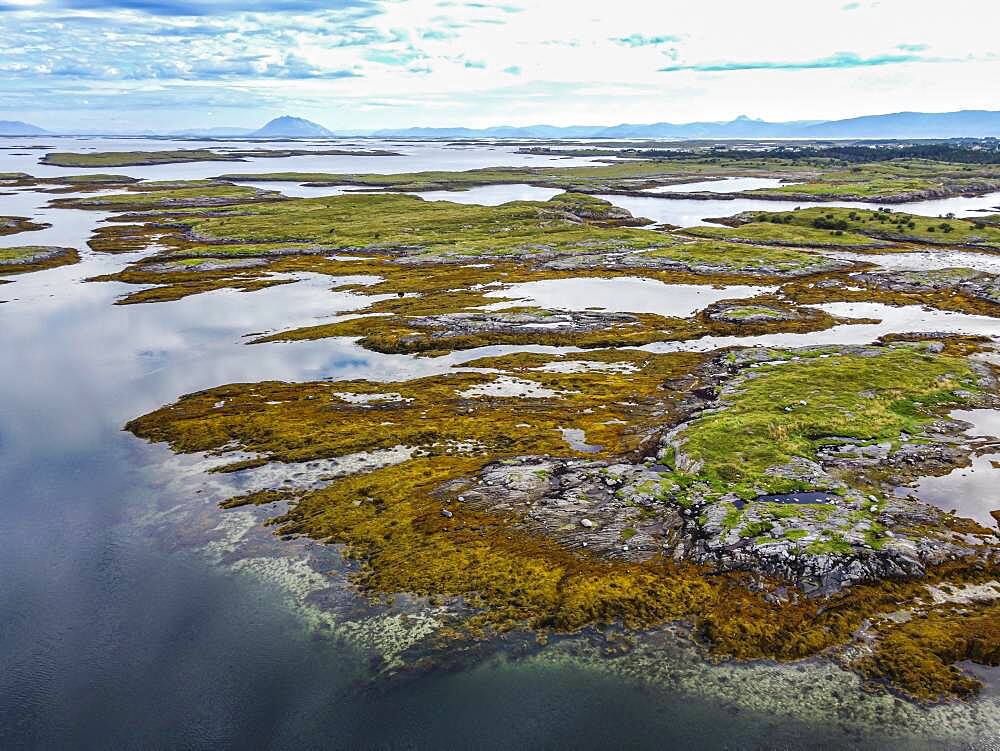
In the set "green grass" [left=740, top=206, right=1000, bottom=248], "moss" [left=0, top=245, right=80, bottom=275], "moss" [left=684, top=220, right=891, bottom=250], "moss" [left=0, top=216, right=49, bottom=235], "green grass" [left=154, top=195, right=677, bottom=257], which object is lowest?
"moss" [left=0, top=245, right=80, bottom=275]

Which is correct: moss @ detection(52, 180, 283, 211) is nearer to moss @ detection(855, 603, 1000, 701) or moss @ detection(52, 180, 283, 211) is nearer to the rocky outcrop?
the rocky outcrop

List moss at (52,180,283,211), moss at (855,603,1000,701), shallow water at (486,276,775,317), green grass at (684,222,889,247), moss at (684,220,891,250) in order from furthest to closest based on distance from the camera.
Answer: moss at (52,180,283,211) < green grass at (684,222,889,247) < moss at (684,220,891,250) < shallow water at (486,276,775,317) < moss at (855,603,1000,701)

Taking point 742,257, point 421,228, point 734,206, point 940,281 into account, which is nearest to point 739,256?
point 742,257

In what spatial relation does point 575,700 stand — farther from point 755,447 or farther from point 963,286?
point 963,286

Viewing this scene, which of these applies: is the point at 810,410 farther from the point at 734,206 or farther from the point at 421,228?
the point at 734,206

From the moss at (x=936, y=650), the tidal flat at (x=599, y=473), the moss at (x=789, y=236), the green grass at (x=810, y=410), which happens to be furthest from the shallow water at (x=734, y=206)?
the moss at (x=936, y=650)

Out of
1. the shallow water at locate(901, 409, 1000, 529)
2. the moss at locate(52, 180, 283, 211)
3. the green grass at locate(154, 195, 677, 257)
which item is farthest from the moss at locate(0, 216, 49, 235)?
the shallow water at locate(901, 409, 1000, 529)

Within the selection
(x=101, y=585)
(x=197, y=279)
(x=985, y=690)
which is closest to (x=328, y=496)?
(x=101, y=585)
